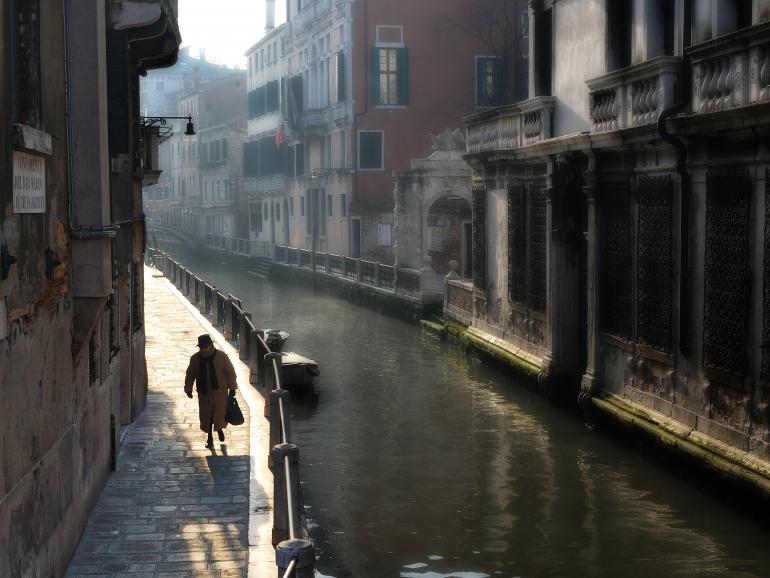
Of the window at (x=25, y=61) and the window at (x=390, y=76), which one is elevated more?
the window at (x=390, y=76)

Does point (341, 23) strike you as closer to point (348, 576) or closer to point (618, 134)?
point (618, 134)

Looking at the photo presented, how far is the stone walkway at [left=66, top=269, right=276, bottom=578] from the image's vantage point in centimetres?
873

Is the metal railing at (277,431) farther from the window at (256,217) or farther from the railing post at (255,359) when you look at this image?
the window at (256,217)

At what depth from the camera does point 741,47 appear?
11.4 m

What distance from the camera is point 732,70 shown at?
1170cm

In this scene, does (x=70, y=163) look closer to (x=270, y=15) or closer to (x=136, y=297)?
(x=136, y=297)

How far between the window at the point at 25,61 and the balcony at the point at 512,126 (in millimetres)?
12553

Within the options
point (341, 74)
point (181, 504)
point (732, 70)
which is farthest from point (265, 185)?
point (181, 504)

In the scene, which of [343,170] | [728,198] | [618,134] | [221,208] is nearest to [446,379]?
[618,134]

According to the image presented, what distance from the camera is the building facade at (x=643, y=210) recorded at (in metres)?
11.6

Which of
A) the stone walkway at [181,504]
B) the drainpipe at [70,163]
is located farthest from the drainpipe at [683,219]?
the drainpipe at [70,163]

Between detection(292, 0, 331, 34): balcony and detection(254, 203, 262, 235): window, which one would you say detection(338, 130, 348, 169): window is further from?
detection(254, 203, 262, 235): window

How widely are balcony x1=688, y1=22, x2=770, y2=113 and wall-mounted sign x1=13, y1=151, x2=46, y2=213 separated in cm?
678

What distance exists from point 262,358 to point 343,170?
28.3 meters
